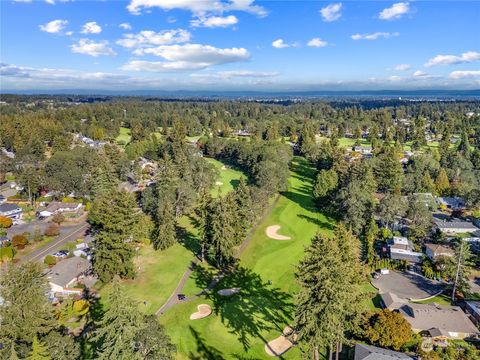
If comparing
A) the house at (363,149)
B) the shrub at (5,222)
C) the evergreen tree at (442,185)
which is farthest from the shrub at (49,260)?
the house at (363,149)

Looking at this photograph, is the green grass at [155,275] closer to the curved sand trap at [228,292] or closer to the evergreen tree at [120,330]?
the curved sand trap at [228,292]

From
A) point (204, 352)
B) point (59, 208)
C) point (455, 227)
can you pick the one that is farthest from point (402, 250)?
point (59, 208)

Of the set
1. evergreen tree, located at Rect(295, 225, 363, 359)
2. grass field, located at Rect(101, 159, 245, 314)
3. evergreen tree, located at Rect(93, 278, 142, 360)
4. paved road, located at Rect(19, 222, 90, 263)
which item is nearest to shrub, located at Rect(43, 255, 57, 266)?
paved road, located at Rect(19, 222, 90, 263)

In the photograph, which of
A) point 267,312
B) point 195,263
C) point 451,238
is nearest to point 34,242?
point 195,263

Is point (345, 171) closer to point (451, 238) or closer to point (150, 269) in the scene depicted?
point (451, 238)

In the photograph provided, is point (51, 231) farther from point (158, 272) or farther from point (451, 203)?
point (451, 203)
